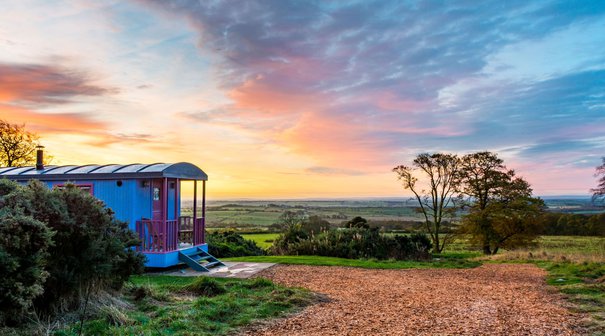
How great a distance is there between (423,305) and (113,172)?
8473mm

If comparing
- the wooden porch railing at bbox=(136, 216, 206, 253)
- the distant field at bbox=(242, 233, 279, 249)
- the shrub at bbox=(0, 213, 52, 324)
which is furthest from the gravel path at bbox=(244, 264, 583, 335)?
the distant field at bbox=(242, 233, 279, 249)

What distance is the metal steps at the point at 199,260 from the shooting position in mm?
12144

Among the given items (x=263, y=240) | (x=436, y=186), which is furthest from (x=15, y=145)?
(x=436, y=186)

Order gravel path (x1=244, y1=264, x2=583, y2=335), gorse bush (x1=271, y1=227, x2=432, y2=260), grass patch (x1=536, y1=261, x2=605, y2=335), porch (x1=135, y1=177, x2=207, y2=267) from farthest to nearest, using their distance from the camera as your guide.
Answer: gorse bush (x1=271, y1=227, x2=432, y2=260), porch (x1=135, y1=177, x2=207, y2=267), grass patch (x1=536, y1=261, x2=605, y2=335), gravel path (x1=244, y1=264, x2=583, y2=335)

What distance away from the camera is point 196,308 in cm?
684

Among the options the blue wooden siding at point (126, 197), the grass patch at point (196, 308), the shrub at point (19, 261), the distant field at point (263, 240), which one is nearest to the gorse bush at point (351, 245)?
the distant field at point (263, 240)

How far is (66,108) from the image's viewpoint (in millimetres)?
16375

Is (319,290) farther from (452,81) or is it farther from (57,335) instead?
(452,81)

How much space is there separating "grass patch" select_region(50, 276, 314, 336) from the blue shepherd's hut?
2.81 metres

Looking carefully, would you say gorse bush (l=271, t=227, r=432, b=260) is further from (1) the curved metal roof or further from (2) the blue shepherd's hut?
(1) the curved metal roof

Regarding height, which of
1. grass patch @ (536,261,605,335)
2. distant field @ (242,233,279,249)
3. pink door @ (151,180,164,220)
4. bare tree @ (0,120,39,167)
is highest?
bare tree @ (0,120,39,167)

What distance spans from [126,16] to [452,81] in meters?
10.1

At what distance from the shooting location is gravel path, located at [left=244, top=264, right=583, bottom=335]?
620cm

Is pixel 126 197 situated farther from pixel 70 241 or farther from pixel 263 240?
pixel 263 240
